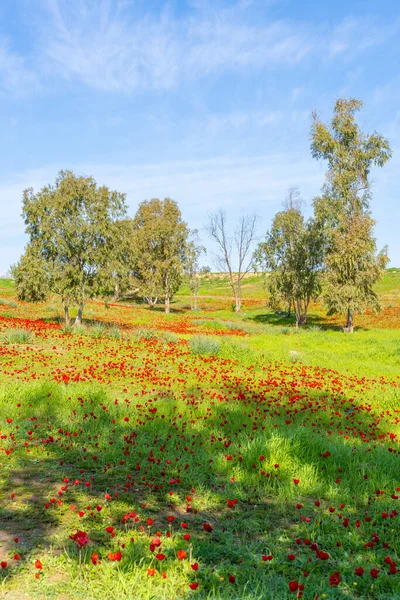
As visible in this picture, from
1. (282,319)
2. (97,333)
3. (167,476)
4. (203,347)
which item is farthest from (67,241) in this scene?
(282,319)

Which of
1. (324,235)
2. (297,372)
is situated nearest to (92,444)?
(297,372)

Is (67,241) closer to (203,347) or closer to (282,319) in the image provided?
(203,347)

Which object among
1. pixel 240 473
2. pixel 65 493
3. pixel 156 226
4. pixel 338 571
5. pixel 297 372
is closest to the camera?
pixel 338 571

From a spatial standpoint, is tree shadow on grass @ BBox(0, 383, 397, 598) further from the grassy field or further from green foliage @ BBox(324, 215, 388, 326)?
green foliage @ BBox(324, 215, 388, 326)

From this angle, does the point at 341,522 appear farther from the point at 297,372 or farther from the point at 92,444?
the point at 297,372

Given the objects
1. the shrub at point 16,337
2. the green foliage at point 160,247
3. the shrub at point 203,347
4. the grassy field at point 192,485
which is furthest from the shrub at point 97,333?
the green foliage at point 160,247

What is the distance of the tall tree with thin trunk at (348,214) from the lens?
3102cm

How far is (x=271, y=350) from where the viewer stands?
714 inches

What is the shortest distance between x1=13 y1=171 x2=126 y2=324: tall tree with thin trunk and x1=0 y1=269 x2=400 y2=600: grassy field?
10.1 meters

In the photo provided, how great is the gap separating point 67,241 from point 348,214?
21.6 metres

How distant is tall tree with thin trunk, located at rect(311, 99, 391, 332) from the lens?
3102 cm

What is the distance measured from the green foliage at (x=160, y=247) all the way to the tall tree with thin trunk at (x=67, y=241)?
1064 inches

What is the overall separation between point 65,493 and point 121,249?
771 inches

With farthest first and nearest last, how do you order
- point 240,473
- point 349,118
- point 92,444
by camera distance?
point 349,118
point 92,444
point 240,473
